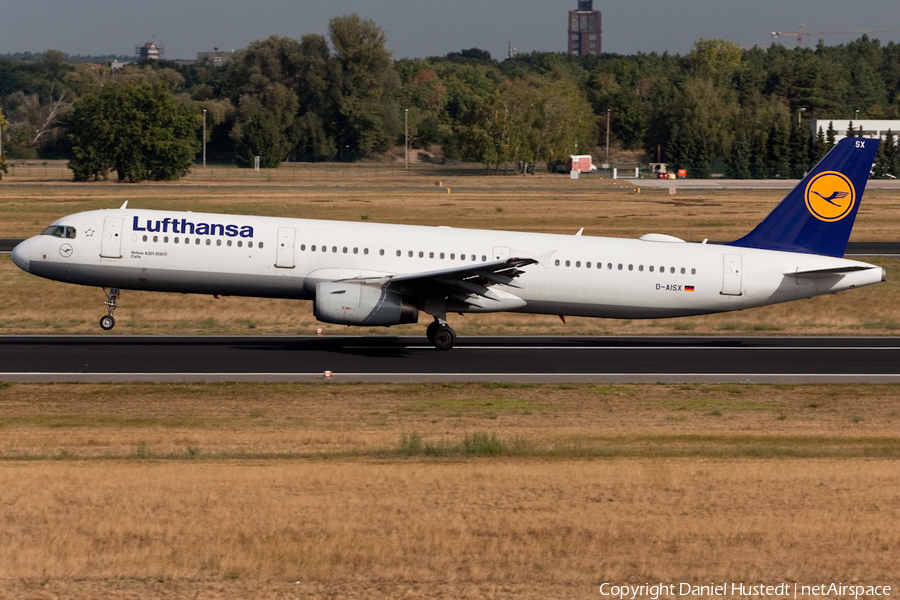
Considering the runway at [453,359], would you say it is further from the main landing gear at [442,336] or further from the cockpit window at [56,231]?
the cockpit window at [56,231]

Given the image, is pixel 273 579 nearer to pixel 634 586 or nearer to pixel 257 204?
pixel 634 586

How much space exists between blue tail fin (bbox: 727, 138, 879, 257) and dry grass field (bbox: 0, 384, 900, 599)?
378 inches

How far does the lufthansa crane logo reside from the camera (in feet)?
115

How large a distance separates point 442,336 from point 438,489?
53.3ft

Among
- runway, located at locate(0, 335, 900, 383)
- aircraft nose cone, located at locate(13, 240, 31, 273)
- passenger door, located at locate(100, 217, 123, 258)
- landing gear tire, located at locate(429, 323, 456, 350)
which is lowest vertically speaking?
runway, located at locate(0, 335, 900, 383)

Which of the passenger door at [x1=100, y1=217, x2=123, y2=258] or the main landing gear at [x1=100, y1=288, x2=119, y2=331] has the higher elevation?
the passenger door at [x1=100, y1=217, x2=123, y2=258]

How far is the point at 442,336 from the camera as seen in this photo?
33.8 meters

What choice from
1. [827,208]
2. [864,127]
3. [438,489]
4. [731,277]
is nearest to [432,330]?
[731,277]

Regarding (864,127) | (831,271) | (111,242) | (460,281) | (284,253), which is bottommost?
(460,281)

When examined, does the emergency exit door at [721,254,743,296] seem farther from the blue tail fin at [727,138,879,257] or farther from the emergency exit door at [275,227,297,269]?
the emergency exit door at [275,227,297,269]

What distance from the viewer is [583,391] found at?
27969 millimetres

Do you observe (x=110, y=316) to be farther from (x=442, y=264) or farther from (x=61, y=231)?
(x=442, y=264)

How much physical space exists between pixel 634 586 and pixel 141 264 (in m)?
23.6

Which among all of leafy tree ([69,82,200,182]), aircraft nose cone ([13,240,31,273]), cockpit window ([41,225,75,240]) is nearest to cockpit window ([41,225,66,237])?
cockpit window ([41,225,75,240])
